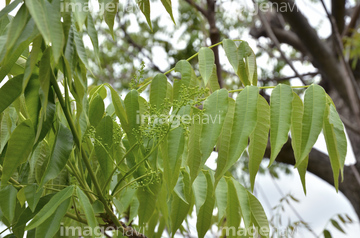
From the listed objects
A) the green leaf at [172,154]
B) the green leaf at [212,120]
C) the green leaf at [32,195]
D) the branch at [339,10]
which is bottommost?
the green leaf at [32,195]

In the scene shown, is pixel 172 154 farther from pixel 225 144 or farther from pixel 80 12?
pixel 80 12

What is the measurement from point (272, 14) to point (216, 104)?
3419 millimetres

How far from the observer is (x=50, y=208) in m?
0.68

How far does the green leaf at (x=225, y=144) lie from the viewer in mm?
666

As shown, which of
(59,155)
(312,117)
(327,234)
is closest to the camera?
(59,155)

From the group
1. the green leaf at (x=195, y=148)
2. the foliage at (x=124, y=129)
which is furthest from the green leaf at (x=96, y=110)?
the green leaf at (x=195, y=148)

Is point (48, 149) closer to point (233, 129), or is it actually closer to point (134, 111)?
point (134, 111)

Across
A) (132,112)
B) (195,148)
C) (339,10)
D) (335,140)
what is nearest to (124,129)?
(132,112)

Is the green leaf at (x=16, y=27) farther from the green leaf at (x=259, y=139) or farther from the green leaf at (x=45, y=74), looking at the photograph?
the green leaf at (x=259, y=139)

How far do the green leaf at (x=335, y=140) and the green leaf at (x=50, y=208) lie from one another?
481mm

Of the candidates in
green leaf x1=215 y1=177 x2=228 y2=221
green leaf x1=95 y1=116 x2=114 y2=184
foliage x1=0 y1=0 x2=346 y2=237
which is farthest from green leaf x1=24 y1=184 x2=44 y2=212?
green leaf x1=215 y1=177 x2=228 y2=221

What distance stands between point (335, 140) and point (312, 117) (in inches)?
2.6

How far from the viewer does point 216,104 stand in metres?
0.74

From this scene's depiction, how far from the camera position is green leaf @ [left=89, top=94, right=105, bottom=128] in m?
0.83
